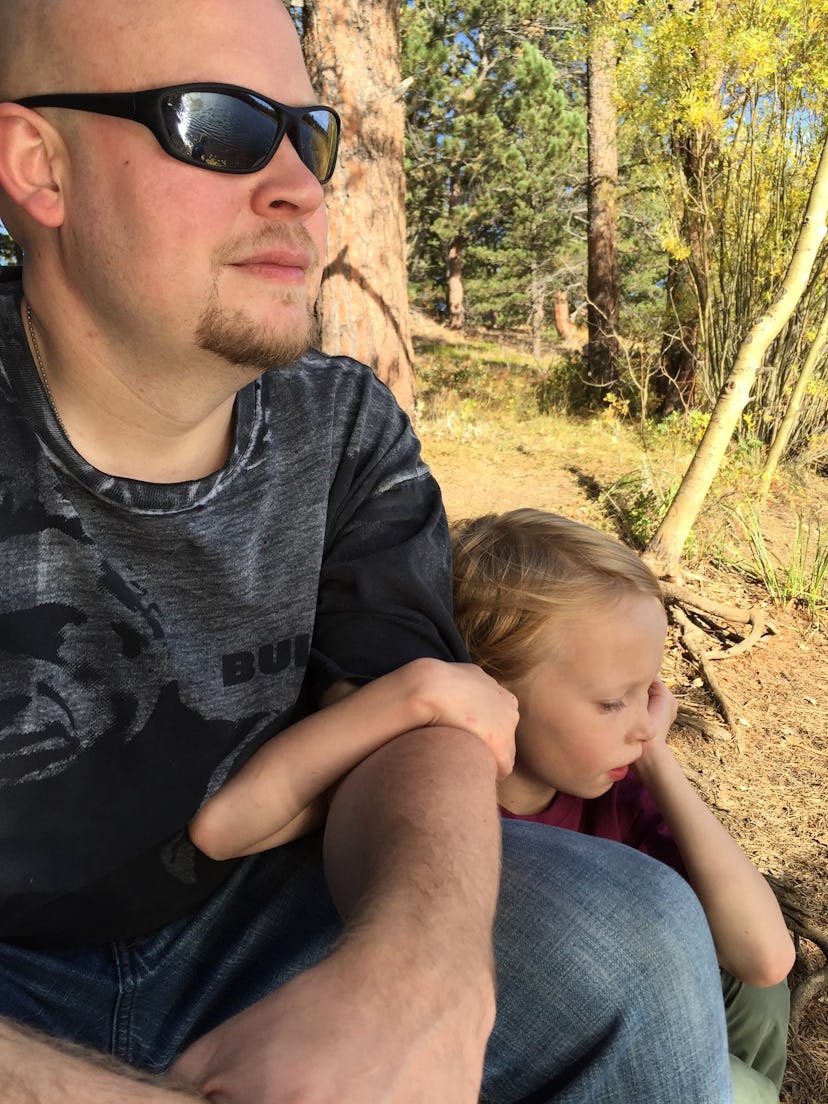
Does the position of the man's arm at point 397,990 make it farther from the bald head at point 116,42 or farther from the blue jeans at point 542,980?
the bald head at point 116,42

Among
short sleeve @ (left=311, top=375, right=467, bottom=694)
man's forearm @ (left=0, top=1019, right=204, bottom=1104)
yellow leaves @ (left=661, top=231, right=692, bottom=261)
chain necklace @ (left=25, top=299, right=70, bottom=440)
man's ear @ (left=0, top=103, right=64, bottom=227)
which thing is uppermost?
man's ear @ (left=0, top=103, right=64, bottom=227)

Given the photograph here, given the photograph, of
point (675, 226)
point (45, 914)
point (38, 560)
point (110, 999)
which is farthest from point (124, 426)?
point (675, 226)

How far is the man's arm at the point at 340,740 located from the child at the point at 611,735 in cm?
38

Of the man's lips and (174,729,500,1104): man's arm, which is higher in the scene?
the man's lips

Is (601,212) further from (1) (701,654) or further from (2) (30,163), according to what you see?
(2) (30,163)

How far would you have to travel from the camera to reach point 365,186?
5477mm

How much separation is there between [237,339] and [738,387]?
3.53m

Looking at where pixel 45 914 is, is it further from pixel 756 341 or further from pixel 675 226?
pixel 675 226

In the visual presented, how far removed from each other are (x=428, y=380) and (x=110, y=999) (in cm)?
1216

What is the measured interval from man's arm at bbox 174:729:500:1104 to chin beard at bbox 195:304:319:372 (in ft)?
2.16

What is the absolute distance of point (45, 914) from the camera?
1374 millimetres

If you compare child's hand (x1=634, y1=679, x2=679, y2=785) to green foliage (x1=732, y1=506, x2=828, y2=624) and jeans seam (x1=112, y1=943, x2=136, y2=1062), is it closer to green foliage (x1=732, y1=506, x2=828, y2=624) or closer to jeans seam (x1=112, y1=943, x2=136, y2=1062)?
jeans seam (x1=112, y1=943, x2=136, y2=1062)

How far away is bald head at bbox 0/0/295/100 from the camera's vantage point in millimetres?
1401

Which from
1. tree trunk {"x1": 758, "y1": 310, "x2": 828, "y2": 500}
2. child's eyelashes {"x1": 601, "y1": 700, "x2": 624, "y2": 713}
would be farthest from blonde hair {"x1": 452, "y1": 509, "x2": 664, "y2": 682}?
tree trunk {"x1": 758, "y1": 310, "x2": 828, "y2": 500}
